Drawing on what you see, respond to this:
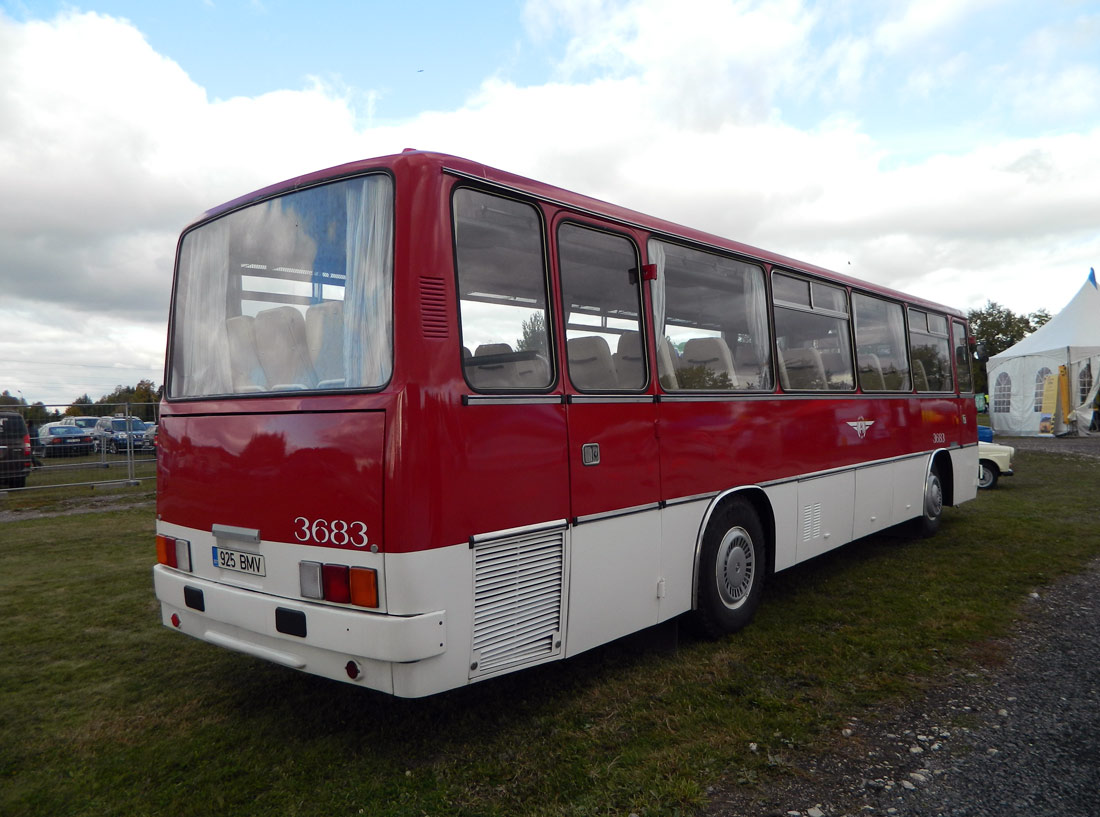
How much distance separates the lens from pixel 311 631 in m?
3.54

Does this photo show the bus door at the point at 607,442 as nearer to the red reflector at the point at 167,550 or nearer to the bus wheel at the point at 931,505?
the red reflector at the point at 167,550

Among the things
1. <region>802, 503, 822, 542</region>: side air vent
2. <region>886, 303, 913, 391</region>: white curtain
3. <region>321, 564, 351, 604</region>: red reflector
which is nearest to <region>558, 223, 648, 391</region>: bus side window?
<region>321, 564, 351, 604</region>: red reflector

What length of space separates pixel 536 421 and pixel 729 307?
255cm

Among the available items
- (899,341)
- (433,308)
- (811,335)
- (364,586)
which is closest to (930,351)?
(899,341)

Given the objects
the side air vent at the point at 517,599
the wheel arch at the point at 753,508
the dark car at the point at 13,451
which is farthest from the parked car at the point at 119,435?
the side air vent at the point at 517,599

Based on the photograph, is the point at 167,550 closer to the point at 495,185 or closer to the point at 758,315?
the point at 495,185

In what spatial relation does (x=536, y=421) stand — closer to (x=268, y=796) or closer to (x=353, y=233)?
(x=353, y=233)

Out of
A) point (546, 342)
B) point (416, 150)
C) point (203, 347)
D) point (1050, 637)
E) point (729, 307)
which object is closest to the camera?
point (416, 150)

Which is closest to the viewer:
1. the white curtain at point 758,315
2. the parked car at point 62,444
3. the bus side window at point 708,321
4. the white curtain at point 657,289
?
the white curtain at point 657,289

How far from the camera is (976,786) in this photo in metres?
3.38

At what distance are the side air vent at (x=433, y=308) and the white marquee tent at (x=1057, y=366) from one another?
94.0 ft

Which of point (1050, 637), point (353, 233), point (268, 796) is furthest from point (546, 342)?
point (1050, 637)

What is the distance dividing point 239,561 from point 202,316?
1.54 m

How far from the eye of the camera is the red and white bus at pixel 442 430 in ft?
11.3
